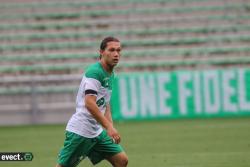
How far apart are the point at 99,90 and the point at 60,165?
91cm

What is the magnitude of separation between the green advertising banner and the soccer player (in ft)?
35.8

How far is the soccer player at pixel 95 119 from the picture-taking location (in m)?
7.69

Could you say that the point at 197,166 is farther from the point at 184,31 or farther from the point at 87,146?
the point at 184,31

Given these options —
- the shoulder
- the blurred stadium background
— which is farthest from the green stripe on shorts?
the blurred stadium background

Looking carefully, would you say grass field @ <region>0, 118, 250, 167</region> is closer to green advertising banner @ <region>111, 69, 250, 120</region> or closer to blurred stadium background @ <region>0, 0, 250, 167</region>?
green advertising banner @ <region>111, 69, 250, 120</region>

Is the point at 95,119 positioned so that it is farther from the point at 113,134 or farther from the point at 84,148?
the point at 84,148

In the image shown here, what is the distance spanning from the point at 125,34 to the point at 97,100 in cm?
1516

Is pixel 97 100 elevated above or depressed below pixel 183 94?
above

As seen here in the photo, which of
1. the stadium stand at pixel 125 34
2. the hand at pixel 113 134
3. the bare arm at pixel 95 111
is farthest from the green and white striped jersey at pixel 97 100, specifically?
the stadium stand at pixel 125 34

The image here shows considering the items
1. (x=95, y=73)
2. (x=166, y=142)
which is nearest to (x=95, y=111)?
(x=95, y=73)

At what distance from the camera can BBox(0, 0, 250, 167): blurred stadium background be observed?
864 inches

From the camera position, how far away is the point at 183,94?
1923 centimetres

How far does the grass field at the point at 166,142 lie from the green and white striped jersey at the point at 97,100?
2814 millimetres

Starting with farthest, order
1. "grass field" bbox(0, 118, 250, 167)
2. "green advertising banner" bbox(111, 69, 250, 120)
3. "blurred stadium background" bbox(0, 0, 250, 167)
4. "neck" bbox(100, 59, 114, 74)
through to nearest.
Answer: "blurred stadium background" bbox(0, 0, 250, 167), "green advertising banner" bbox(111, 69, 250, 120), "grass field" bbox(0, 118, 250, 167), "neck" bbox(100, 59, 114, 74)
